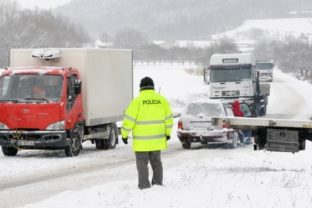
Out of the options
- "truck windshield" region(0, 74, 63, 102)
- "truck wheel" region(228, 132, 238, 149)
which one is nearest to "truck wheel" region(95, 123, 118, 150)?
"truck wheel" region(228, 132, 238, 149)

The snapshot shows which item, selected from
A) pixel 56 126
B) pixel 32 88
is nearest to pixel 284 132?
pixel 56 126

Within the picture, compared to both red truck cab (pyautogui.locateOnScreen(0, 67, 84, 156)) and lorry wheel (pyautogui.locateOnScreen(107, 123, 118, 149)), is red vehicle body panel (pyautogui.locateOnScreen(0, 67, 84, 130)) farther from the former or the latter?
lorry wheel (pyautogui.locateOnScreen(107, 123, 118, 149))

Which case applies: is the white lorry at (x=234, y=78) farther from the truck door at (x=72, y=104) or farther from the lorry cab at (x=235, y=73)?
the truck door at (x=72, y=104)

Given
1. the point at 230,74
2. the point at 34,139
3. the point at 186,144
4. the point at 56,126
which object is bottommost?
the point at 186,144

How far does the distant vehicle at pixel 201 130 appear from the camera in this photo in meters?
23.2

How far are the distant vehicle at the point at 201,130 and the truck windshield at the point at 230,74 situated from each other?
48.7 feet

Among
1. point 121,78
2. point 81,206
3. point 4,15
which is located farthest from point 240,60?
point 4,15

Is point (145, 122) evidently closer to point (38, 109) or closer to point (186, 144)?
point (38, 109)

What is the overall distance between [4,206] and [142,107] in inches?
106

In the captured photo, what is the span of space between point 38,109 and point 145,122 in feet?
26.6

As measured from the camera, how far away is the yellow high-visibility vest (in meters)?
11.8

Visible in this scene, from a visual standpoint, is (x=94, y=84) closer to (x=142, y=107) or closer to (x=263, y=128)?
(x=263, y=128)

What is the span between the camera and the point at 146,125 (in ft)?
39.0

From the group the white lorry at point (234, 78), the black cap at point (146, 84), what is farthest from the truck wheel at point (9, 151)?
the white lorry at point (234, 78)
